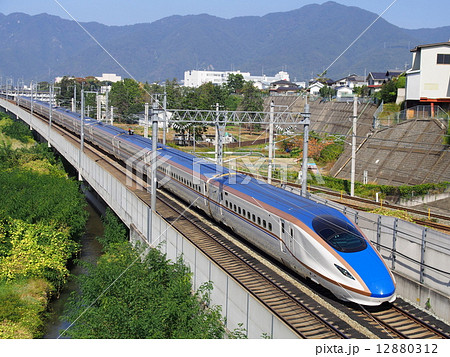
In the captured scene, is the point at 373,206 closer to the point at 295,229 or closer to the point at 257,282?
the point at 257,282

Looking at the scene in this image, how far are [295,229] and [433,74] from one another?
4208 cm

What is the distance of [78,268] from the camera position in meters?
33.6

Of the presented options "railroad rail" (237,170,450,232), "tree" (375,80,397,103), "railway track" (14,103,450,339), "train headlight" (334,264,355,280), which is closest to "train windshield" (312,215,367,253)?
"train headlight" (334,264,355,280)

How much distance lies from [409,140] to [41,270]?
116 feet

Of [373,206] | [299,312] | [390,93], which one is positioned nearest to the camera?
[299,312]

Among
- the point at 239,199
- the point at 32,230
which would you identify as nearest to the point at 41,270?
the point at 32,230

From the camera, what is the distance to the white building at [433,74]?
5350cm

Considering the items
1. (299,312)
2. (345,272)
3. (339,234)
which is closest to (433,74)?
(339,234)

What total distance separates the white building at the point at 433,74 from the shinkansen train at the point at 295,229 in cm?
3211

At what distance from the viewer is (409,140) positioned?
48.4m

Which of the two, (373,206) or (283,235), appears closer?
(283,235)

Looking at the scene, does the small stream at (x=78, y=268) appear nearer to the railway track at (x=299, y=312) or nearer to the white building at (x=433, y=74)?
the railway track at (x=299, y=312)

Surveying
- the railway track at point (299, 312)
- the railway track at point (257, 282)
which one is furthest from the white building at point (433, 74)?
the railway track at point (299, 312)

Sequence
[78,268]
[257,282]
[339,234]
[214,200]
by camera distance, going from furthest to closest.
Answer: [78,268]
[214,200]
[257,282]
[339,234]
